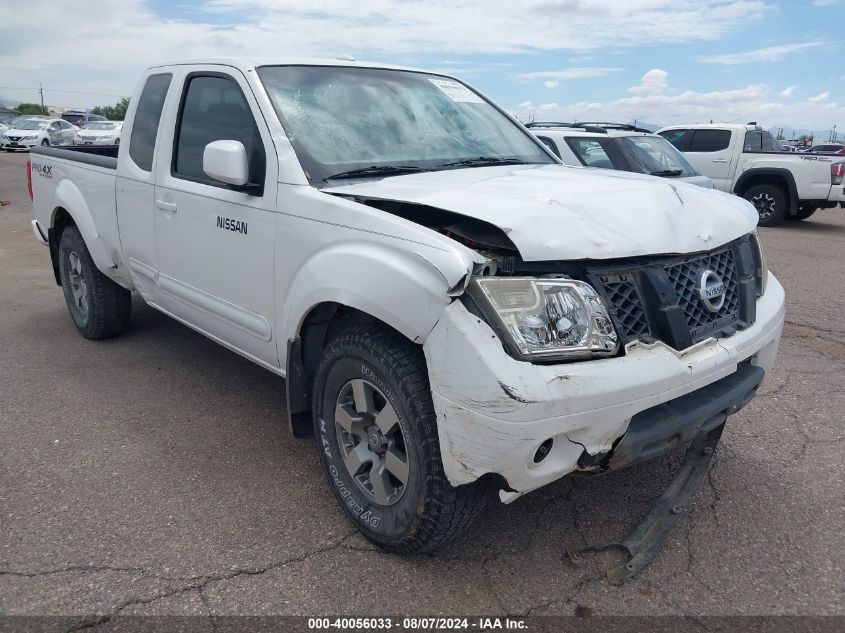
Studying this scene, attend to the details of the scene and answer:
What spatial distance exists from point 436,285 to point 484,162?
1.49 m

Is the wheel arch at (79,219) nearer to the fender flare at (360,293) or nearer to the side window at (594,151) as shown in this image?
the fender flare at (360,293)

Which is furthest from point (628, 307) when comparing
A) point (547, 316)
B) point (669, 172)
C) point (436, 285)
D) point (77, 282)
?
point (669, 172)

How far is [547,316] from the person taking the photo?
2.26m

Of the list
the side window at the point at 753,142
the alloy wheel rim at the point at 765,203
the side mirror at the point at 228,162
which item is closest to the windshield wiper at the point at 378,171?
the side mirror at the point at 228,162

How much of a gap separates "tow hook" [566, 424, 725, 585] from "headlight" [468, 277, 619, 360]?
748 millimetres

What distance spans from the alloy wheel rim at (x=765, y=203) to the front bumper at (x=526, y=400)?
1219 centimetres

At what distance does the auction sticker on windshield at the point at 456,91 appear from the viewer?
3.97m

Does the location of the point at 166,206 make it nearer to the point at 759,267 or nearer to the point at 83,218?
the point at 83,218

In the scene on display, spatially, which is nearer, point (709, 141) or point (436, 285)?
point (436, 285)

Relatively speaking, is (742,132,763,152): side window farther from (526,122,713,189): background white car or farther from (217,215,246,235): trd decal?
(217,215,246,235): trd decal

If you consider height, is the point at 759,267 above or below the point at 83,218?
above

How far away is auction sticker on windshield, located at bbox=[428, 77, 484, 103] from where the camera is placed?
397cm

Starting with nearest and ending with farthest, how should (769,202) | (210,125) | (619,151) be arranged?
(210,125)
(619,151)
(769,202)

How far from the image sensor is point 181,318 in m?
4.02
